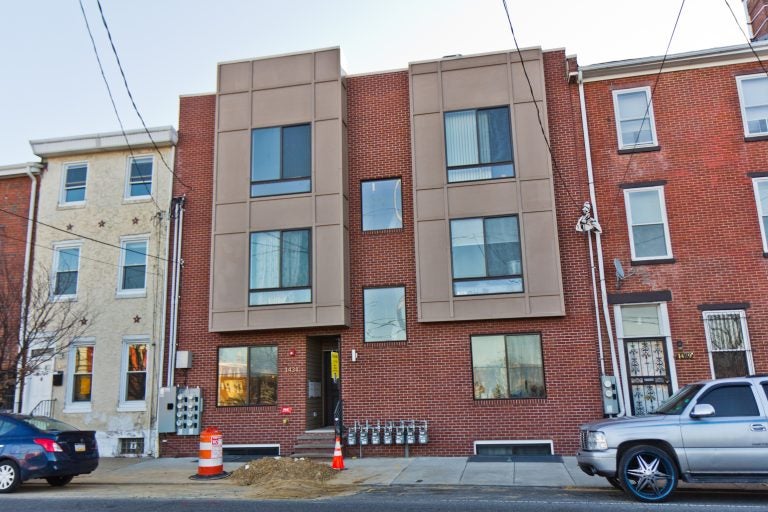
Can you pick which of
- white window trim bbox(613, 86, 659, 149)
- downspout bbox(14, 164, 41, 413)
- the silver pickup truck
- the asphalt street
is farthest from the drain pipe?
white window trim bbox(613, 86, 659, 149)

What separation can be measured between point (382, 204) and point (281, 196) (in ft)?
8.79

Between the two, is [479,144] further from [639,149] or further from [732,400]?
[732,400]

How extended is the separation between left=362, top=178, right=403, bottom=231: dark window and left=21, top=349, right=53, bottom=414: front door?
9.55m

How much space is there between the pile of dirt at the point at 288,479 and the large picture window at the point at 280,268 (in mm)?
4650

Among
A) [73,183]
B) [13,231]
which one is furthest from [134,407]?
[73,183]

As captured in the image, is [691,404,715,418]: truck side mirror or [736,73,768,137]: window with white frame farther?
[736,73,768,137]: window with white frame

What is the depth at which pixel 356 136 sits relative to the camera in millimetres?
17359

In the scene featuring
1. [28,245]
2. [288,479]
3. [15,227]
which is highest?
[15,227]

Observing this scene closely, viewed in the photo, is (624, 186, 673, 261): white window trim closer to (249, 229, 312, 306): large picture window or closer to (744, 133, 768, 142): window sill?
(744, 133, 768, 142): window sill

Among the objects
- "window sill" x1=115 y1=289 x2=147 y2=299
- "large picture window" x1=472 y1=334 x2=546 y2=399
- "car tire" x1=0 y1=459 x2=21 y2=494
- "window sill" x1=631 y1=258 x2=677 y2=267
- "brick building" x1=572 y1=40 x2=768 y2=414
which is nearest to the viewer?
"car tire" x1=0 y1=459 x2=21 y2=494

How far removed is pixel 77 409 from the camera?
676 inches

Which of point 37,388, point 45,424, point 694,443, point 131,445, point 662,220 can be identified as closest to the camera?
point 694,443

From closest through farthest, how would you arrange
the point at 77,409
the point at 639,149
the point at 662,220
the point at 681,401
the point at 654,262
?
the point at 681,401, the point at 654,262, the point at 662,220, the point at 639,149, the point at 77,409

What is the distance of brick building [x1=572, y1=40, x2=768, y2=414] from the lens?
1462cm
